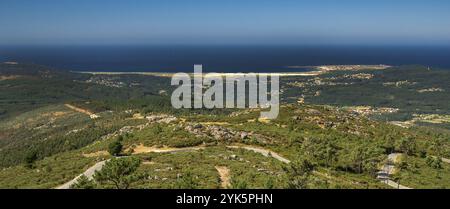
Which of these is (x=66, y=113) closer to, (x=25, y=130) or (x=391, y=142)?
(x=25, y=130)

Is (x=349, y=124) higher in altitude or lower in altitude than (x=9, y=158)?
higher

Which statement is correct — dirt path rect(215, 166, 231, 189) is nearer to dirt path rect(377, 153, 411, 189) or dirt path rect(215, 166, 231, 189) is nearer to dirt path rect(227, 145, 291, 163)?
dirt path rect(227, 145, 291, 163)

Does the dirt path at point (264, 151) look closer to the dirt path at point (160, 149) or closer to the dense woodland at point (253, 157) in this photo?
the dense woodland at point (253, 157)

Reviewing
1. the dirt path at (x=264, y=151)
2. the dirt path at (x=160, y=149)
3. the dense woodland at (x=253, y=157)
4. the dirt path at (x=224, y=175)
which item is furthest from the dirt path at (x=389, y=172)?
the dirt path at (x=160, y=149)

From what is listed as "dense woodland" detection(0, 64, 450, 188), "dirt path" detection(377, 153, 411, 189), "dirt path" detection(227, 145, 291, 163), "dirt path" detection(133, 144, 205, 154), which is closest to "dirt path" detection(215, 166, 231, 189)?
"dense woodland" detection(0, 64, 450, 188)

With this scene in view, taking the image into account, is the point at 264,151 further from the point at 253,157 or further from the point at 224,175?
the point at 224,175

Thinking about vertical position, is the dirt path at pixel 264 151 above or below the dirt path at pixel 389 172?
above

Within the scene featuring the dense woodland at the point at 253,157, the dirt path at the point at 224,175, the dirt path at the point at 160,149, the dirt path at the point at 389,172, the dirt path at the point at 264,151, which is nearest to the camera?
the dense woodland at the point at 253,157

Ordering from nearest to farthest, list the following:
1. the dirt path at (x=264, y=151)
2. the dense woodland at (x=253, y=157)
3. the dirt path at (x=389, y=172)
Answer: the dense woodland at (x=253, y=157), the dirt path at (x=389, y=172), the dirt path at (x=264, y=151)
